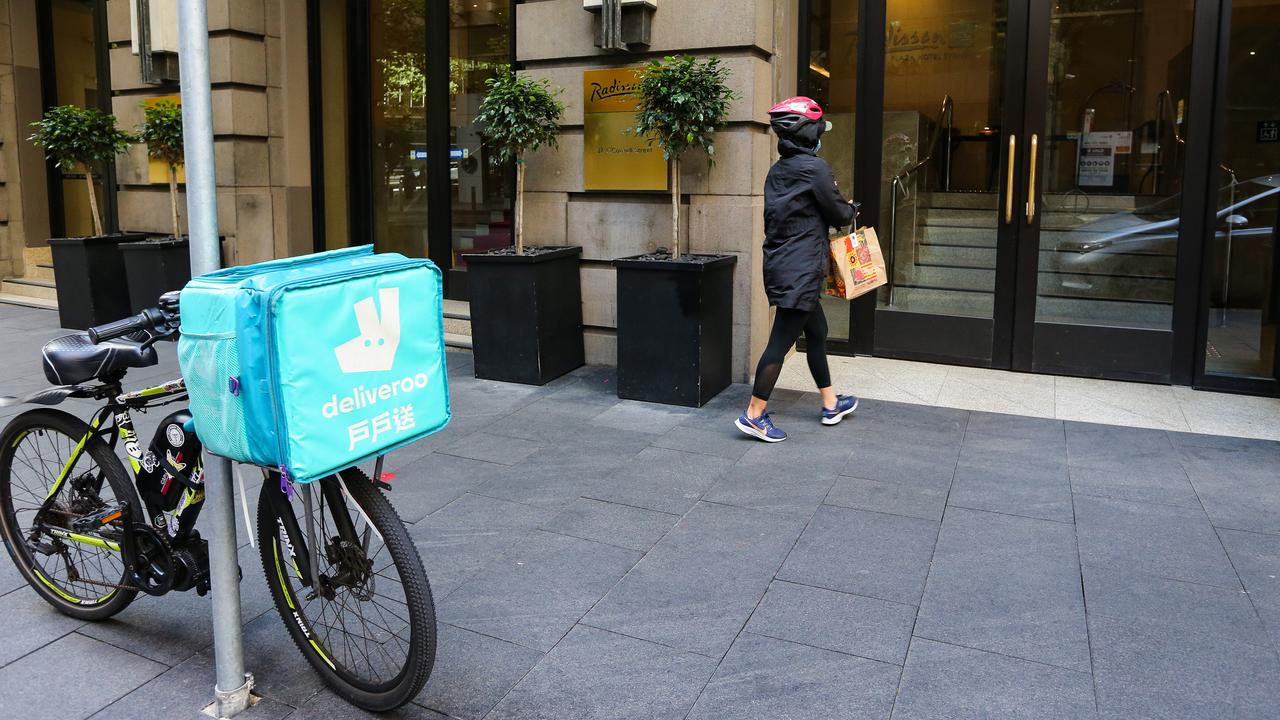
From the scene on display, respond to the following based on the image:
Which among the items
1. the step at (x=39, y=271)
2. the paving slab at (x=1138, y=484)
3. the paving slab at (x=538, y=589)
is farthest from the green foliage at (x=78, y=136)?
the paving slab at (x=1138, y=484)

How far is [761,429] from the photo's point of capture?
628 centimetres

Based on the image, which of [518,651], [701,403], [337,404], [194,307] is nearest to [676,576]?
[518,651]

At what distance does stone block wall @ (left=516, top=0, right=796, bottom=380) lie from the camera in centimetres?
747

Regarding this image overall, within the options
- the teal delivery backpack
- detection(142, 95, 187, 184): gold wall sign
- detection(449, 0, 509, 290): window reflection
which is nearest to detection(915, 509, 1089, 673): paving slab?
the teal delivery backpack

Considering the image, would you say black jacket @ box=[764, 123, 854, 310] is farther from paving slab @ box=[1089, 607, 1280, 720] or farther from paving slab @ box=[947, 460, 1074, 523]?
paving slab @ box=[1089, 607, 1280, 720]

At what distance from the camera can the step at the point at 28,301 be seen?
39.3 feet

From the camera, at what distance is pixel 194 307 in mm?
2936

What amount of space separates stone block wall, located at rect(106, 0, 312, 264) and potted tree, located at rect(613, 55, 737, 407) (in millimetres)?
4834

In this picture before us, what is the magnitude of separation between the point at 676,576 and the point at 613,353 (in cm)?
409

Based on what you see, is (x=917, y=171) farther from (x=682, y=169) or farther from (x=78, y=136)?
(x=78, y=136)

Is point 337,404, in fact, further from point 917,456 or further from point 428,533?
point 917,456

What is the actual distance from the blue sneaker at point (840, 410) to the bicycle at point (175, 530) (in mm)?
3715

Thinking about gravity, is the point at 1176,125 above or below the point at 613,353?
above

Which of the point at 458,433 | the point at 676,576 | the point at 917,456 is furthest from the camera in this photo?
the point at 458,433
